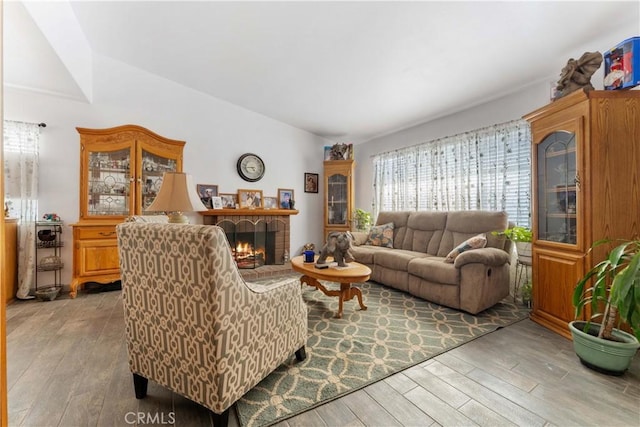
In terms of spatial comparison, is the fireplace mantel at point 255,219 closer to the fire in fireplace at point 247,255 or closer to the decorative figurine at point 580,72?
the fire in fireplace at point 247,255

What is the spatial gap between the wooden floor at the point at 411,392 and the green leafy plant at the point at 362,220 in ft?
9.73

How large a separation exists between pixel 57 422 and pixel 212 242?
1264 millimetres

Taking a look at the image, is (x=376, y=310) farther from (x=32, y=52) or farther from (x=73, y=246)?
(x=32, y=52)

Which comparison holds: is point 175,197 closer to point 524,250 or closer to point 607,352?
point 607,352

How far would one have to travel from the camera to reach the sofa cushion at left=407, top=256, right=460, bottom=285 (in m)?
2.61

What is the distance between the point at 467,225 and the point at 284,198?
2978mm

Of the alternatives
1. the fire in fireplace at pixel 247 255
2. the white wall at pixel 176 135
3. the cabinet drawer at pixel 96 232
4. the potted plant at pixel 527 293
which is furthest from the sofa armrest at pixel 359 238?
the cabinet drawer at pixel 96 232

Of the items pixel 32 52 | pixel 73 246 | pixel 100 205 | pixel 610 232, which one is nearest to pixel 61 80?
pixel 32 52

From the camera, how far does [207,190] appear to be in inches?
162

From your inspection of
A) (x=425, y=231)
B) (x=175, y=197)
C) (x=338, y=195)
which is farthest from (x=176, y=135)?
(x=425, y=231)

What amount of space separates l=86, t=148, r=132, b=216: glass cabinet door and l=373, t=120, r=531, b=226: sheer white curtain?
13.0 feet

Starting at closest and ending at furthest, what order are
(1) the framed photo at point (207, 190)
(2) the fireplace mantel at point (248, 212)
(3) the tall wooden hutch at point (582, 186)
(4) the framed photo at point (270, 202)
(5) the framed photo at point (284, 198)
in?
(3) the tall wooden hutch at point (582, 186)
(2) the fireplace mantel at point (248, 212)
(1) the framed photo at point (207, 190)
(4) the framed photo at point (270, 202)
(5) the framed photo at point (284, 198)

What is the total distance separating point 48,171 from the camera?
126 inches

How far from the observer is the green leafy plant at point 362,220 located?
493 cm
